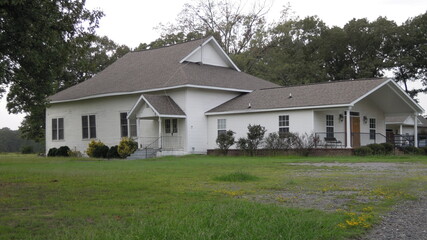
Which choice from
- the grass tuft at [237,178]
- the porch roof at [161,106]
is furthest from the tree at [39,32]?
the porch roof at [161,106]

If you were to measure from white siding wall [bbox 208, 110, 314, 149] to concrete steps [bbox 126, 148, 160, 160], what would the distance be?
3978mm

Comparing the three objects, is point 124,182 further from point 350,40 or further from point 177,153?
point 350,40

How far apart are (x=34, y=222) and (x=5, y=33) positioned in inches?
235

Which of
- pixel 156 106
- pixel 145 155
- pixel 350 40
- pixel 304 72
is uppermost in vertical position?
pixel 350 40

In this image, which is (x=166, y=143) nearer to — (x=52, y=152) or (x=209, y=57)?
(x=209, y=57)

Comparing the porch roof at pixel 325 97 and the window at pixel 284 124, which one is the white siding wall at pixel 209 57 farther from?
the window at pixel 284 124

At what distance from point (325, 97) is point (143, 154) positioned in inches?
442

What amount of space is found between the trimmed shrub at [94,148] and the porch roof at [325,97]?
7.94 meters

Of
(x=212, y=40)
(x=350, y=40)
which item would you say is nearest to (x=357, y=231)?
(x=212, y=40)

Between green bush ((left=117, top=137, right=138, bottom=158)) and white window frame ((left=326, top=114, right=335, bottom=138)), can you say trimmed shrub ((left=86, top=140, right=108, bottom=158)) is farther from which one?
white window frame ((left=326, top=114, right=335, bottom=138))

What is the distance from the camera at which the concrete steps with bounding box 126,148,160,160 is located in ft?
94.3

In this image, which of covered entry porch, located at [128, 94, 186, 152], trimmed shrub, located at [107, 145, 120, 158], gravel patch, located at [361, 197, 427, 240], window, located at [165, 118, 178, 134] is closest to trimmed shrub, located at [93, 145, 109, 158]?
trimmed shrub, located at [107, 145, 120, 158]

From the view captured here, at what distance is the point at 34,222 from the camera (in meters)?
6.68

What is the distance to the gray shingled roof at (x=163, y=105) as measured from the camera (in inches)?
1130
